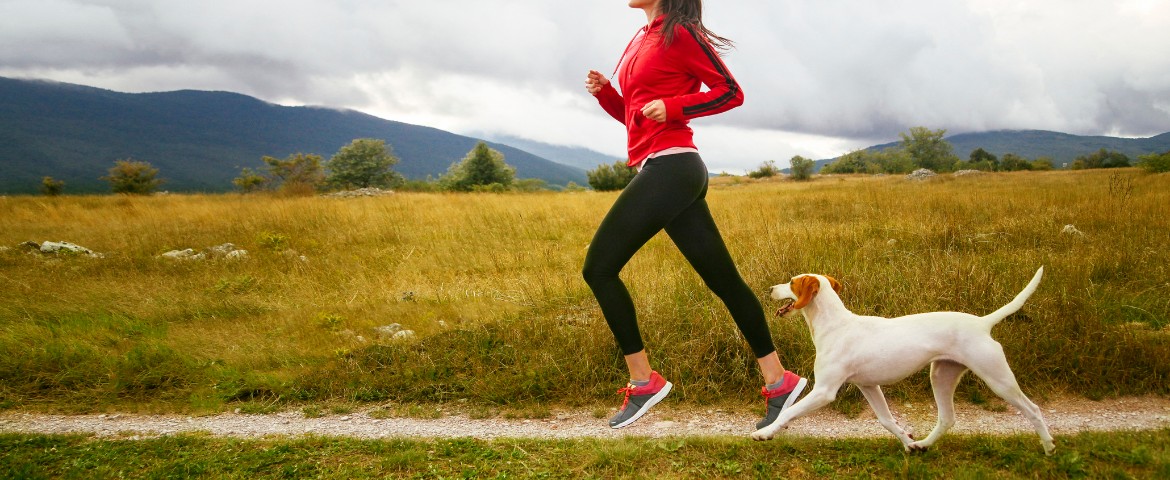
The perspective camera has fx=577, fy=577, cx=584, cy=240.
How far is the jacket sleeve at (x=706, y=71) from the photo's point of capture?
3.03 metres

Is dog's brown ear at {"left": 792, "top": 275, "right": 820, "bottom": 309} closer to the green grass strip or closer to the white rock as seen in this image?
the green grass strip

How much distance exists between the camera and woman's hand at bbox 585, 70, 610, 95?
3627 mm

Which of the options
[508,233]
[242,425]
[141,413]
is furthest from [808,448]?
[508,233]

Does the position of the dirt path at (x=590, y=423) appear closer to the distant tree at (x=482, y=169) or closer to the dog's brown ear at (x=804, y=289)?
the dog's brown ear at (x=804, y=289)

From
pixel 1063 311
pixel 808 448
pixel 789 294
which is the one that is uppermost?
pixel 789 294

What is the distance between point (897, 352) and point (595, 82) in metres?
2.27

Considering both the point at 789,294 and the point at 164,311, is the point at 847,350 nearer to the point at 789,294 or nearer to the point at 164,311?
the point at 789,294

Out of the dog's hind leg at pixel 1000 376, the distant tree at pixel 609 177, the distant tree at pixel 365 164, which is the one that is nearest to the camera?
the dog's hind leg at pixel 1000 376

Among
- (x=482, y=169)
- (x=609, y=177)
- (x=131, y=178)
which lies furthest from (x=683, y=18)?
(x=482, y=169)

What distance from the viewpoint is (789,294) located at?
2.95m

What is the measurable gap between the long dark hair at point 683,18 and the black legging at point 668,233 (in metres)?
0.66

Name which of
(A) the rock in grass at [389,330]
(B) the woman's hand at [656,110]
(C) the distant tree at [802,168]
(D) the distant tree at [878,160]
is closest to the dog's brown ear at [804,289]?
(B) the woman's hand at [656,110]

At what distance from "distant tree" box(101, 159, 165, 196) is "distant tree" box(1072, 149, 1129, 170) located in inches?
2267

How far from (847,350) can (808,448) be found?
2.29ft
